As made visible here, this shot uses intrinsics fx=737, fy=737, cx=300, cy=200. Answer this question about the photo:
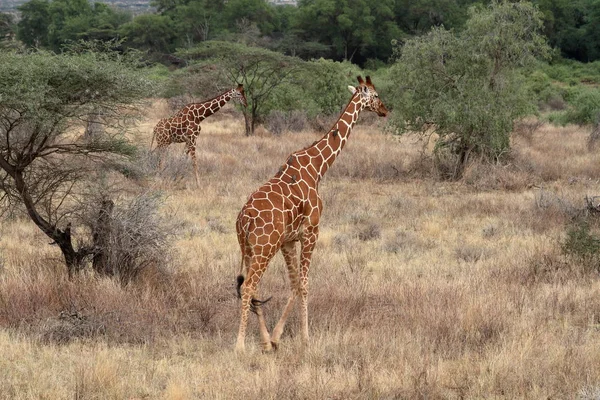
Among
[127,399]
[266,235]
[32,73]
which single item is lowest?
[127,399]

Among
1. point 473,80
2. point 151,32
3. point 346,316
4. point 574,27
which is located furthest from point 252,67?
point 151,32

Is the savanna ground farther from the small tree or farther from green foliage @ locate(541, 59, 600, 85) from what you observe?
green foliage @ locate(541, 59, 600, 85)

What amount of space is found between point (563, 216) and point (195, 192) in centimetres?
716

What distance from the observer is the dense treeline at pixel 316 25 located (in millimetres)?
54594

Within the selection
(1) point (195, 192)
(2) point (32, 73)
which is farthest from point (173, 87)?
(2) point (32, 73)

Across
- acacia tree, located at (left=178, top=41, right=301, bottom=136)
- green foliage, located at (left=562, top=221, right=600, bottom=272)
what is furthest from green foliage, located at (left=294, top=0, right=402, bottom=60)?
green foliage, located at (left=562, top=221, right=600, bottom=272)

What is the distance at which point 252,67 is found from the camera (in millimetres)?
26203

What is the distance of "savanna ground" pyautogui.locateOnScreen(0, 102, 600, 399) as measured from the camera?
5.64m

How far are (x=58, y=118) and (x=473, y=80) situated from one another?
11.2 m

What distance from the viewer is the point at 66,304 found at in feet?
24.8

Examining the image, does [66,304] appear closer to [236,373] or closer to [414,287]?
[236,373]

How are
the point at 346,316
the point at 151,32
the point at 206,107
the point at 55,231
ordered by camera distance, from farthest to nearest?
the point at 151,32
the point at 206,107
the point at 55,231
the point at 346,316

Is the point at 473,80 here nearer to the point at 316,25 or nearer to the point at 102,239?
the point at 102,239

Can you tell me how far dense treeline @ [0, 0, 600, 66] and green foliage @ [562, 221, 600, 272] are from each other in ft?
119
